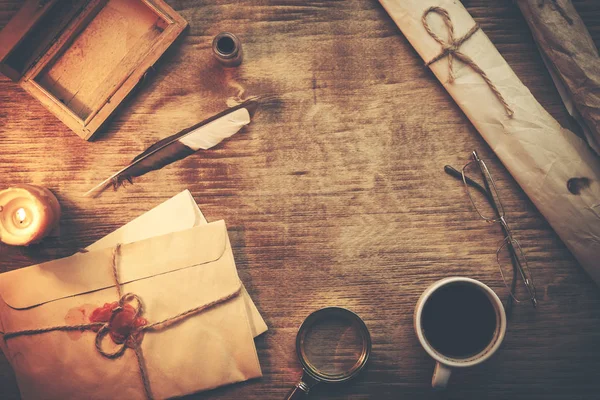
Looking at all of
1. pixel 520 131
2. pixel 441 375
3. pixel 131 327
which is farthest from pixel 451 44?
pixel 131 327

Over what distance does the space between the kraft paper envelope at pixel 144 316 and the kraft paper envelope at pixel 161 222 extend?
0.03m

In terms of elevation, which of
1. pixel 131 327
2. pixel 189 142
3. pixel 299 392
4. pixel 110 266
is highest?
pixel 189 142

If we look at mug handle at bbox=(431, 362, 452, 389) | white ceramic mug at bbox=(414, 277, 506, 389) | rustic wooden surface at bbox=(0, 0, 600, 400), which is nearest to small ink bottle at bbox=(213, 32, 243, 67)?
rustic wooden surface at bbox=(0, 0, 600, 400)

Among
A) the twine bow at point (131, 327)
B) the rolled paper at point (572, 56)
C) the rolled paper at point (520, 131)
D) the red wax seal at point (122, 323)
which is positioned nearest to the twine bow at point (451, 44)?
the rolled paper at point (520, 131)

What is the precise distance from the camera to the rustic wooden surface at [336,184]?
973 mm

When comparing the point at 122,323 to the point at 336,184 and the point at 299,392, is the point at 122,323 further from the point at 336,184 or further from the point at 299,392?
the point at 336,184

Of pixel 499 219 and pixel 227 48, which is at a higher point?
pixel 227 48

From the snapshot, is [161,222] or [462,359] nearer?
[462,359]

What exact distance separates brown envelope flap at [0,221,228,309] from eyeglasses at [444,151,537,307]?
0.63 metres

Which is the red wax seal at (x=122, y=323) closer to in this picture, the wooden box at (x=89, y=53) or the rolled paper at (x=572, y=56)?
the wooden box at (x=89, y=53)

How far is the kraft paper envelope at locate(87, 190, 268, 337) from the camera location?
0.99 metres

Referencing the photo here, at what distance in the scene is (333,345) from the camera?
98cm

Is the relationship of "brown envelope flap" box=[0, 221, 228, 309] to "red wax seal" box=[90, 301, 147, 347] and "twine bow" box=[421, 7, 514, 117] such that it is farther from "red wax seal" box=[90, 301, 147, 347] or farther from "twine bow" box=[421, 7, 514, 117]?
"twine bow" box=[421, 7, 514, 117]

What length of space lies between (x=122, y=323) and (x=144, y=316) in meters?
0.05
